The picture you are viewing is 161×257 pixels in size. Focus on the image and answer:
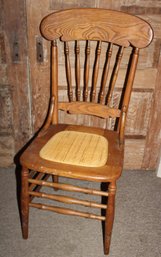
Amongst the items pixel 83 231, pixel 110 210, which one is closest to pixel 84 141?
pixel 110 210

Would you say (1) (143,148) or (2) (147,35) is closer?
(2) (147,35)

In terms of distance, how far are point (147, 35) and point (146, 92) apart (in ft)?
1.46

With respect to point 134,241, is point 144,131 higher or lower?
higher

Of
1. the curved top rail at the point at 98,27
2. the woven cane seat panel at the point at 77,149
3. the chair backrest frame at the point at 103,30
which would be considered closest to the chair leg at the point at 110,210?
the woven cane seat panel at the point at 77,149

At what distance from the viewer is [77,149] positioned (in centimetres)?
113

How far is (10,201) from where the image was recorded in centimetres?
147

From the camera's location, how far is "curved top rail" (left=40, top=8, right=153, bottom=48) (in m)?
1.11

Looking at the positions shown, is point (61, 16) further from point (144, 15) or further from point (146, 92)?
point (146, 92)

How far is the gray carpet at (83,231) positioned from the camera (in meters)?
1.21

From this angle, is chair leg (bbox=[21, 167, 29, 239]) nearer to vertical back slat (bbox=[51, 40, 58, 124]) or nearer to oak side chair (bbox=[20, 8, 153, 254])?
oak side chair (bbox=[20, 8, 153, 254])

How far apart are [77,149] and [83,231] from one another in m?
0.48

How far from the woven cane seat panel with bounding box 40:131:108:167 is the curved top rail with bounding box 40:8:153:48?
0.46 meters

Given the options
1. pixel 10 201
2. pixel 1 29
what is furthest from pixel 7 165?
pixel 1 29

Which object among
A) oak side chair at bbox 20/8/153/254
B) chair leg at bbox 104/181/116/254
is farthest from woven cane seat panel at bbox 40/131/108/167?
chair leg at bbox 104/181/116/254
